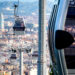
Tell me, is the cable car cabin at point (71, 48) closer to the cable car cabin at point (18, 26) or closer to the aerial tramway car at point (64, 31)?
the aerial tramway car at point (64, 31)

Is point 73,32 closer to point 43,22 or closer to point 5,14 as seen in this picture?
point 43,22

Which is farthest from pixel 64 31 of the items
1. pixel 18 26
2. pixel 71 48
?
pixel 18 26

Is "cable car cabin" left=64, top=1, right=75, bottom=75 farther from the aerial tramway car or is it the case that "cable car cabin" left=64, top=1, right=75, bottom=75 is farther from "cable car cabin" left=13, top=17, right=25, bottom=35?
"cable car cabin" left=13, top=17, right=25, bottom=35

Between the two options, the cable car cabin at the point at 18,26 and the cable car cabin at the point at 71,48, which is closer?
the cable car cabin at the point at 71,48

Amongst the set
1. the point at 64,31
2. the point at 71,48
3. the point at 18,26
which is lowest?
the point at 18,26

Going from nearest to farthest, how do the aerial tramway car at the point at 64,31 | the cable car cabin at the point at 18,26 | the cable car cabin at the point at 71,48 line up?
the aerial tramway car at the point at 64,31 → the cable car cabin at the point at 71,48 → the cable car cabin at the point at 18,26

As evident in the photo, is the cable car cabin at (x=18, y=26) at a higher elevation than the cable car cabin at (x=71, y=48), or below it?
below

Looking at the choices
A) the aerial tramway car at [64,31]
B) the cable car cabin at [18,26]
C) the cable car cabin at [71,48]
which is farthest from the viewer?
the cable car cabin at [18,26]

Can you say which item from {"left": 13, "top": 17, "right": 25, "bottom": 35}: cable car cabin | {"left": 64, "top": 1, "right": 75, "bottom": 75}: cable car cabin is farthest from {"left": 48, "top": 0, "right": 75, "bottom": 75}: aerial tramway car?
{"left": 13, "top": 17, "right": 25, "bottom": 35}: cable car cabin

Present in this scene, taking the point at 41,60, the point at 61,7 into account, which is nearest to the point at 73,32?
the point at 61,7

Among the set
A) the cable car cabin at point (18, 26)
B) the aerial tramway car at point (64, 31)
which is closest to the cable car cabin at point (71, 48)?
the aerial tramway car at point (64, 31)

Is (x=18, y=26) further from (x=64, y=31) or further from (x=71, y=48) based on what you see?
(x=64, y=31)
